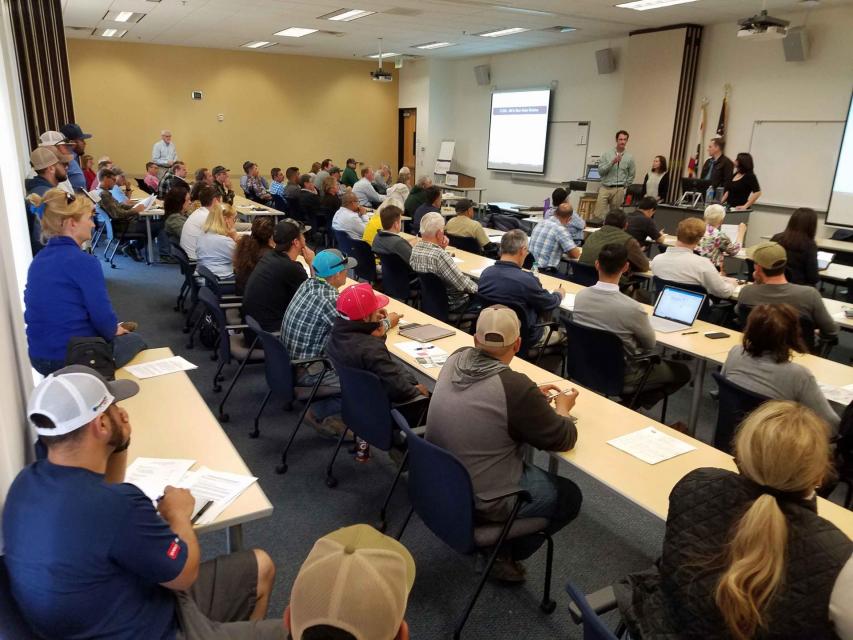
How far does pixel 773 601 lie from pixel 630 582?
0.46 meters

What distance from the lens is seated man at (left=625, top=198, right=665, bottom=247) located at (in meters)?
6.71

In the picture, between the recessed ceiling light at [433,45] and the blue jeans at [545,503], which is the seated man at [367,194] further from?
the blue jeans at [545,503]

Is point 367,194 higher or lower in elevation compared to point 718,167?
lower

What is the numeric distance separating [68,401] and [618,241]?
476cm

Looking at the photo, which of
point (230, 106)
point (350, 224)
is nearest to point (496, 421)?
point (350, 224)

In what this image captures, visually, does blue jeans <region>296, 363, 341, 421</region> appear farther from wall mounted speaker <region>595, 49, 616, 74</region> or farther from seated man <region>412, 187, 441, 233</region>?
wall mounted speaker <region>595, 49, 616, 74</region>

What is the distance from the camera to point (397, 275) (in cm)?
556

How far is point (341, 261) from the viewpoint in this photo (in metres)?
3.76

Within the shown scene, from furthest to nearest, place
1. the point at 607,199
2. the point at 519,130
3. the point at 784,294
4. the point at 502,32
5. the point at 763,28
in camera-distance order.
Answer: the point at 519,130 < the point at 502,32 < the point at 607,199 < the point at 763,28 < the point at 784,294

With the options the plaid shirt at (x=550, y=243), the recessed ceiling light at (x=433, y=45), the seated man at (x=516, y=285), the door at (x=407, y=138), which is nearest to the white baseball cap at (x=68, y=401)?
the seated man at (x=516, y=285)

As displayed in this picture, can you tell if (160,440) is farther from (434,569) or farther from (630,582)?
(630,582)

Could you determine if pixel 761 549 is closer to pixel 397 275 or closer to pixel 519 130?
pixel 397 275

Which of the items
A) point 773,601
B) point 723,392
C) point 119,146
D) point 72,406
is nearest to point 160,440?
point 72,406

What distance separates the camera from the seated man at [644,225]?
6.71 metres
